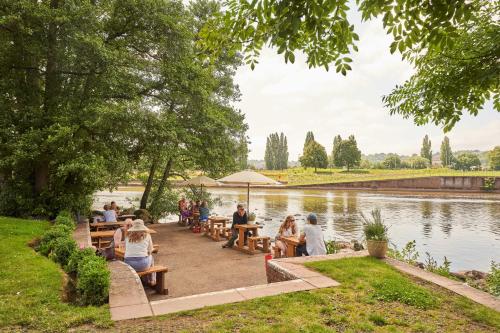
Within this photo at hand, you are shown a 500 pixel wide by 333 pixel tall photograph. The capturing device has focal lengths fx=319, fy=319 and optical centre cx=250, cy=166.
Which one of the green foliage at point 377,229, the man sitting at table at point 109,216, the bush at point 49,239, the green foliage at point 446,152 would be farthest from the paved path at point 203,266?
the green foliage at point 446,152

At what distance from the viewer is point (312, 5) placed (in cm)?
365

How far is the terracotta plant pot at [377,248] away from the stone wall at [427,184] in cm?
5754

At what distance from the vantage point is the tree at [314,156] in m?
96.1

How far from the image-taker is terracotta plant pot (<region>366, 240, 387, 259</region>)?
7785 millimetres

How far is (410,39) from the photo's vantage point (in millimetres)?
3980

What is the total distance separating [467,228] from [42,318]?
84.2ft

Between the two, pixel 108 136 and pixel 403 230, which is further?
Result: pixel 403 230

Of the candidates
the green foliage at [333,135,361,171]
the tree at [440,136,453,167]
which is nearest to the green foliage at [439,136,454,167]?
the tree at [440,136,453,167]

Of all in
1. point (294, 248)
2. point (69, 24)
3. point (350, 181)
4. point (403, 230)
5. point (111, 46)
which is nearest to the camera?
point (294, 248)

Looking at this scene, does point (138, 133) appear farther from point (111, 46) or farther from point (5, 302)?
point (5, 302)

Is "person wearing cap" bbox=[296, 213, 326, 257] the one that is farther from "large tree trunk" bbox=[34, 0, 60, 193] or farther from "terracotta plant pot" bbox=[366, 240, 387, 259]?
"large tree trunk" bbox=[34, 0, 60, 193]

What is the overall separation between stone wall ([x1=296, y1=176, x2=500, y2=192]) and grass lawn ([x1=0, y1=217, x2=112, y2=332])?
6080 cm

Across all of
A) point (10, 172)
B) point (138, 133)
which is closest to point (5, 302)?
point (138, 133)

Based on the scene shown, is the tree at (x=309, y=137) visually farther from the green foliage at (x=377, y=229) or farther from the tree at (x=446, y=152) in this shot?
the green foliage at (x=377, y=229)
